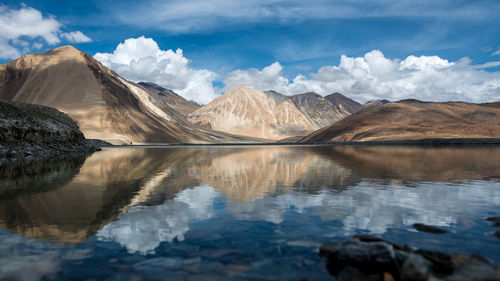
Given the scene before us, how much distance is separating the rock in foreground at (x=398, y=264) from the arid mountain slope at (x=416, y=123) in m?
107

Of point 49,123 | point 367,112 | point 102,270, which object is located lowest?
point 102,270

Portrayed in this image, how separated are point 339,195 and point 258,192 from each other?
3.69 metres

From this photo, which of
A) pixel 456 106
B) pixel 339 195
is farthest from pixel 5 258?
pixel 456 106

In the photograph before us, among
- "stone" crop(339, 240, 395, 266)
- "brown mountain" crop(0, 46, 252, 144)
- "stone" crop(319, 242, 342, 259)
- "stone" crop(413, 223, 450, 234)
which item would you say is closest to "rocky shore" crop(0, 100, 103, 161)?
"stone" crop(319, 242, 342, 259)

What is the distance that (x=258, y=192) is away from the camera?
51.2 ft

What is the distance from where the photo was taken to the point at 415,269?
592cm

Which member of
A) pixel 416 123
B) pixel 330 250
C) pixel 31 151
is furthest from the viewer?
pixel 416 123

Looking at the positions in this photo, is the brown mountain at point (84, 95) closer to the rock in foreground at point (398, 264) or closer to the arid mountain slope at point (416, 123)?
the arid mountain slope at point (416, 123)

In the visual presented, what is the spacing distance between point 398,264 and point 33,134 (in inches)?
2154

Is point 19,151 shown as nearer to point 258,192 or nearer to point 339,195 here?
point 258,192

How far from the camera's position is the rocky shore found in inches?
1682

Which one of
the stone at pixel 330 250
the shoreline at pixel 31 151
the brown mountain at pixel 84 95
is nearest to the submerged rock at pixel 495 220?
the stone at pixel 330 250

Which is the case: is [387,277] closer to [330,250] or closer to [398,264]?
[398,264]

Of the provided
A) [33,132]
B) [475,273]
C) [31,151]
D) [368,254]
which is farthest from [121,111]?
[475,273]
